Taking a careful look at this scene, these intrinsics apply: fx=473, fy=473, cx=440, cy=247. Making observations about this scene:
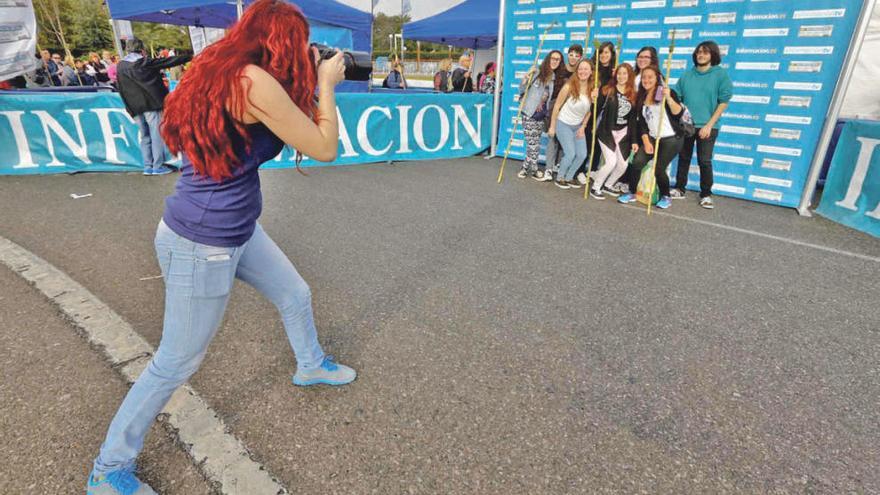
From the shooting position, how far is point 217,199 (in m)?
1.57

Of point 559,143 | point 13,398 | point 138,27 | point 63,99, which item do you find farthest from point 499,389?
point 138,27

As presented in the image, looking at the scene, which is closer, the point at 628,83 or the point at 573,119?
the point at 628,83

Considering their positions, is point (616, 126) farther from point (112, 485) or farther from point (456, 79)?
point (456, 79)

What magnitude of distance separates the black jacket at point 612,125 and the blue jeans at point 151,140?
6166 mm

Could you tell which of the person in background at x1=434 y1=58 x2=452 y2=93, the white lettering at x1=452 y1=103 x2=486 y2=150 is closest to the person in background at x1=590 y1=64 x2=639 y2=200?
the white lettering at x1=452 y1=103 x2=486 y2=150

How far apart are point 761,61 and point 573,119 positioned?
7.96 ft

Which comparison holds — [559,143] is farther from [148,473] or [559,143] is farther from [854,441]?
[148,473]

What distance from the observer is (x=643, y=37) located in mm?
6980

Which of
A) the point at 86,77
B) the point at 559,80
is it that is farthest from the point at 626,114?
the point at 86,77

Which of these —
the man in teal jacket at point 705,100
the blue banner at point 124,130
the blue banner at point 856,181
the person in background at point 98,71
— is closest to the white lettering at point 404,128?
the blue banner at point 124,130

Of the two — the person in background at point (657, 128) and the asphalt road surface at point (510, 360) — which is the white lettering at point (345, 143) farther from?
the person in background at point (657, 128)

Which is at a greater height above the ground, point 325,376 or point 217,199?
point 217,199

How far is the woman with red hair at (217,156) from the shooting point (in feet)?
4.73

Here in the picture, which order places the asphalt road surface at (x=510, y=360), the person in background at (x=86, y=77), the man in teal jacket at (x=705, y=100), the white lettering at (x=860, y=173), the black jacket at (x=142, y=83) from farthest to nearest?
the person in background at (x=86, y=77) → the black jacket at (x=142, y=83) → the man in teal jacket at (x=705, y=100) → the white lettering at (x=860, y=173) → the asphalt road surface at (x=510, y=360)
